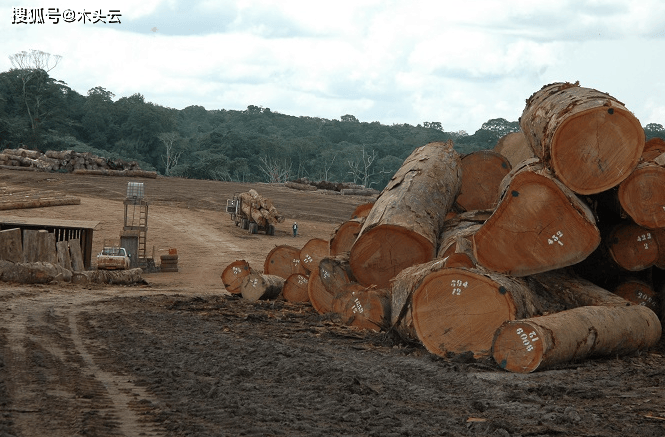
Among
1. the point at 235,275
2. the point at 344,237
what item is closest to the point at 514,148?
the point at 344,237

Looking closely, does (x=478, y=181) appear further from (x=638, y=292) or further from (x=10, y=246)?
(x=10, y=246)

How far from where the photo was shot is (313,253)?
14.2 metres

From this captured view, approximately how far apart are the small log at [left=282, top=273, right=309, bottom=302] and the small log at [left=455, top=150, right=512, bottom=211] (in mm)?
2930

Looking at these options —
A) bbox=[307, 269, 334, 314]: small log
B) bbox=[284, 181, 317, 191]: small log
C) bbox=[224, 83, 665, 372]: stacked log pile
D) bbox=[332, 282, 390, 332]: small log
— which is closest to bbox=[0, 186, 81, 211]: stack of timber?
bbox=[284, 181, 317, 191]: small log

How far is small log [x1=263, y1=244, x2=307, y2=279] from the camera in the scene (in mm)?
15312

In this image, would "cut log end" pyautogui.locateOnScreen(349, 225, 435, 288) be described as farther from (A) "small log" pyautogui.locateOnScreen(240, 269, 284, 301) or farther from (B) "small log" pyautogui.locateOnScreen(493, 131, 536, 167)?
(B) "small log" pyautogui.locateOnScreen(493, 131, 536, 167)

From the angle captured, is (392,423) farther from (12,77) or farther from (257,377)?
(12,77)

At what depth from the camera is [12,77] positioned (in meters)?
82.1

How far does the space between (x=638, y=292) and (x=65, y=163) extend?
4976cm

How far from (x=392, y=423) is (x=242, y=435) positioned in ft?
3.73

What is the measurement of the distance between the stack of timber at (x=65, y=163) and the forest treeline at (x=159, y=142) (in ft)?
51.5

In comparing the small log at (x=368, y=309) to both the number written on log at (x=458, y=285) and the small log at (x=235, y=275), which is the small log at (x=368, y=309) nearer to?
the number written on log at (x=458, y=285)

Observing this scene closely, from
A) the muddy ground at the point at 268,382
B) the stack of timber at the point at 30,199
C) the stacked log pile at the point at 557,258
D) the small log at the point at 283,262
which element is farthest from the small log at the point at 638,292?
the stack of timber at the point at 30,199

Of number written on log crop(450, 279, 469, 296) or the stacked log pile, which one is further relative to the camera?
number written on log crop(450, 279, 469, 296)
